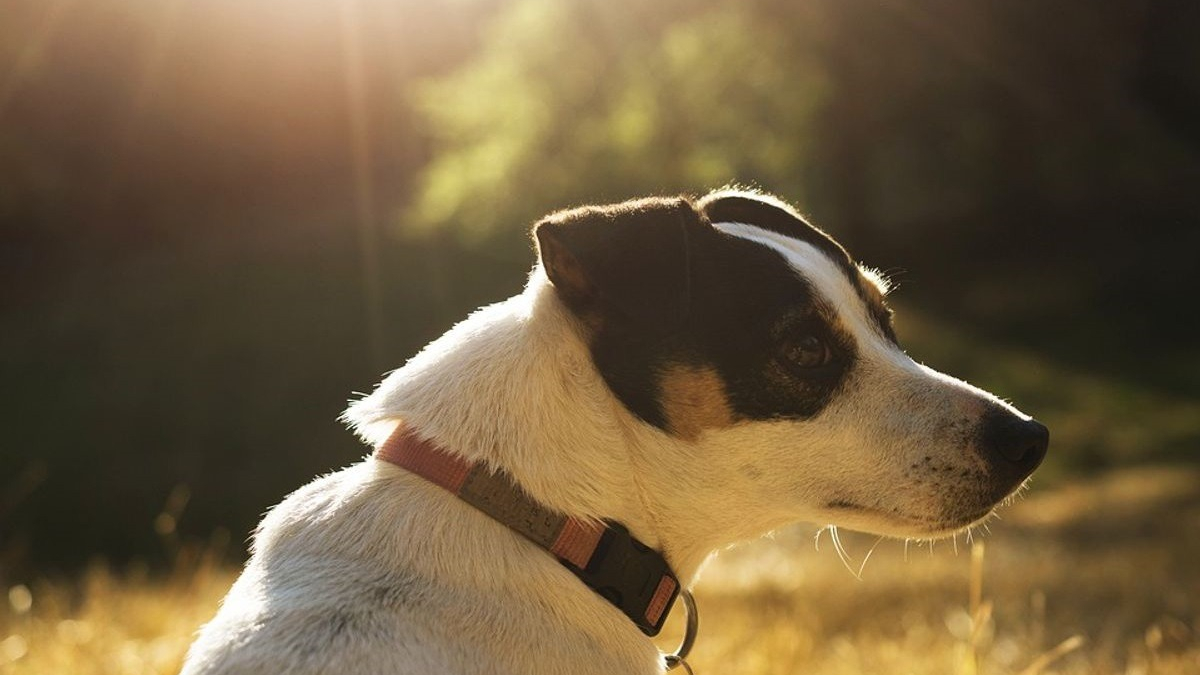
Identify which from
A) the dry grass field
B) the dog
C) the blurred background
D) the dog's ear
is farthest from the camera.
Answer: the blurred background

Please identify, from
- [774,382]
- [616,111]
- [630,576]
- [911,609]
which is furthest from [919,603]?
[616,111]

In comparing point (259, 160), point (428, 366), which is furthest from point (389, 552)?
point (259, 160)

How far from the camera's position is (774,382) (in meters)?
3.25

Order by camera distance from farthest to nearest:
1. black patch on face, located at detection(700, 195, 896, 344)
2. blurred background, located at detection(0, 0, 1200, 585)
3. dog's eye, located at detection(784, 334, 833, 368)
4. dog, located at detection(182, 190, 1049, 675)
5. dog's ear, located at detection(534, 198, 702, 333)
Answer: blurred background, located at detection(0, 0, 1200, 585) → black patch on face, located at detection(700, 195, 896, 344) → dog's eye, located at detection(784, 334, 833, 368) → dog's ear, located at detection(534, 198, 702, 333) → dog, located at detection(182, 190, 1049, 675)

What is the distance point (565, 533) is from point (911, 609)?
4820mm

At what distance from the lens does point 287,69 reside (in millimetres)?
30469

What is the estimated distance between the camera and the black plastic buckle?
3.07 meters

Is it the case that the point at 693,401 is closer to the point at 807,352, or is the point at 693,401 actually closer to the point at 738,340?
the point at 738,340

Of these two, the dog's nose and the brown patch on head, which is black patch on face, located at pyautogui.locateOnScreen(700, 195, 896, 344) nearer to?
the dog's nose

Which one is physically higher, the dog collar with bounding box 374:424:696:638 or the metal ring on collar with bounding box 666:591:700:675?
the dog collar with bounding box 374:424:696:638

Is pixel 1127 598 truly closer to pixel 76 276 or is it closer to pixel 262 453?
pixel 262 453

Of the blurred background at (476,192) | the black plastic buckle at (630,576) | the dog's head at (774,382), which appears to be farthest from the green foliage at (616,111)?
the black plastic buckle at (630,576)

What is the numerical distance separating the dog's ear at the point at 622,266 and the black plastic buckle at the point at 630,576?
1.80ft

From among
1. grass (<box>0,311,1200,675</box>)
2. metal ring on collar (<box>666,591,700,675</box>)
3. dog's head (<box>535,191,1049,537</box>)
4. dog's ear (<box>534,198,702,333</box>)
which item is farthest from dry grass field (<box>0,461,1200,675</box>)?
dog's ear (<box>534,198,702,333</box>)
